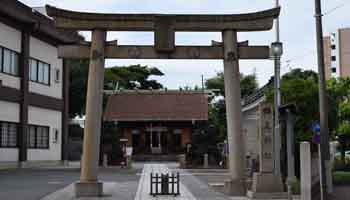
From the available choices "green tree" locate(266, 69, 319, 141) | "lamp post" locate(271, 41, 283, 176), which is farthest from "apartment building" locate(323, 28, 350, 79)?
"lamp post" locate(271, 41, 283, 176)

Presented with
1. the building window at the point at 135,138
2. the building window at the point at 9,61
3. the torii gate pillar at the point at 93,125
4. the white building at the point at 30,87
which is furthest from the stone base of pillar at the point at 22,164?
the building window at the point at 135,138

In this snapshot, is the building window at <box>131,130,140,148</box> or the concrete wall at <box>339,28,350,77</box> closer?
the building window at <box>131,130,140,148</box>

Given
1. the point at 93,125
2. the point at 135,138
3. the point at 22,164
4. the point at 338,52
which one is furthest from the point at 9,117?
the point at 338,52

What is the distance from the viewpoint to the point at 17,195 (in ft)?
66.1

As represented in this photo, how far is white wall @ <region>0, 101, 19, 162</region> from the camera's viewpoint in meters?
35.3

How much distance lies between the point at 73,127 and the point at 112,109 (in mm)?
9134

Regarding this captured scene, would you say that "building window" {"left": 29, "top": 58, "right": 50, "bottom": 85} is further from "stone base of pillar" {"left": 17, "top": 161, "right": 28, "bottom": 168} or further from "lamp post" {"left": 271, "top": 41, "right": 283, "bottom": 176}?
"lamp post" {"left": 271, "top": 41, "right": 283, "bottom": 176}

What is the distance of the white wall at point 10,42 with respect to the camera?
1385 inches

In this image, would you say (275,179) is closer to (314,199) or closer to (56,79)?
(314,199)

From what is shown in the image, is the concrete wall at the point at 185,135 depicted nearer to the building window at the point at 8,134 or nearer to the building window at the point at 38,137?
the building window at the point at 38,137

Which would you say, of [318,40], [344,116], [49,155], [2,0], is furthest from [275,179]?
[49,155]

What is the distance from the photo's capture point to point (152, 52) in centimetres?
2070

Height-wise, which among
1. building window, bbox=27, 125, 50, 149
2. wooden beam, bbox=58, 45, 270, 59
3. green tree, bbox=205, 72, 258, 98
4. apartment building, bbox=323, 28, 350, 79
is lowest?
building window, bbox=27, 125, 50, 149

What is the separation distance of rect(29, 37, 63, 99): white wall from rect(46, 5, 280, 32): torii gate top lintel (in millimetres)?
19833
